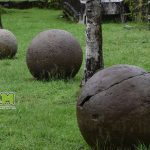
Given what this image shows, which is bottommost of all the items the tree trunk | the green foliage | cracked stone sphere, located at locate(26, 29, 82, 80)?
the green foliage

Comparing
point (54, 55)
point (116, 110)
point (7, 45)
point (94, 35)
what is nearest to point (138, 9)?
point (7, 45)

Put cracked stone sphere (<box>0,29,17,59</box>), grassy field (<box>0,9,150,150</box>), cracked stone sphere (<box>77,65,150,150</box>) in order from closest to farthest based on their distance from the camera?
cracked stone sphere (<box>77,65,150,150</box>), grassy field (<box>0,9,150,150</box>), cracked stone sphere (<box>0,29,17,59</box>)

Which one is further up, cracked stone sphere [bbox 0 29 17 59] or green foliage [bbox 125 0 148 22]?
cracked stone sphere [bbox 0 29 17 59]

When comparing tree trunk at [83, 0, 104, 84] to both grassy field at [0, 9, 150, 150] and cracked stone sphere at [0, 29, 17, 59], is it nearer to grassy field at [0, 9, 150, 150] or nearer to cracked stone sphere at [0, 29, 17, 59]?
grassy field at [0, 9, 150, 150]

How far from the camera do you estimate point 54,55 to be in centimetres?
1116

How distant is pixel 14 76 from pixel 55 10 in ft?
75.3

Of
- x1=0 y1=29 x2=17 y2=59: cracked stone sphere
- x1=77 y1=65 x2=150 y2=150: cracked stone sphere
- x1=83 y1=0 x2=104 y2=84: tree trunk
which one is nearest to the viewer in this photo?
x1=77 y1=65 x2=150 y2=150: cracked stone sphere

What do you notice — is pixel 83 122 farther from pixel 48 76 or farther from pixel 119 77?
pixel 48 76

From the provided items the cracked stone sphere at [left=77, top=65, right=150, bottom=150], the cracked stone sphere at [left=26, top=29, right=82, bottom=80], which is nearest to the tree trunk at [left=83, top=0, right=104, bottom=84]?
the cracked stone sphere at [left=26, top=29, right=82, bottom=80]

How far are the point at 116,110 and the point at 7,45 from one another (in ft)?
31.6

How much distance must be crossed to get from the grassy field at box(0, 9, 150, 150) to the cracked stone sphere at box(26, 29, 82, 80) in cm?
26

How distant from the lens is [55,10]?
34.9 m

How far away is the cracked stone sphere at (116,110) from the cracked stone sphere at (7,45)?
913 cm

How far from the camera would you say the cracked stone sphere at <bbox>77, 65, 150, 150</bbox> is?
5.89m
